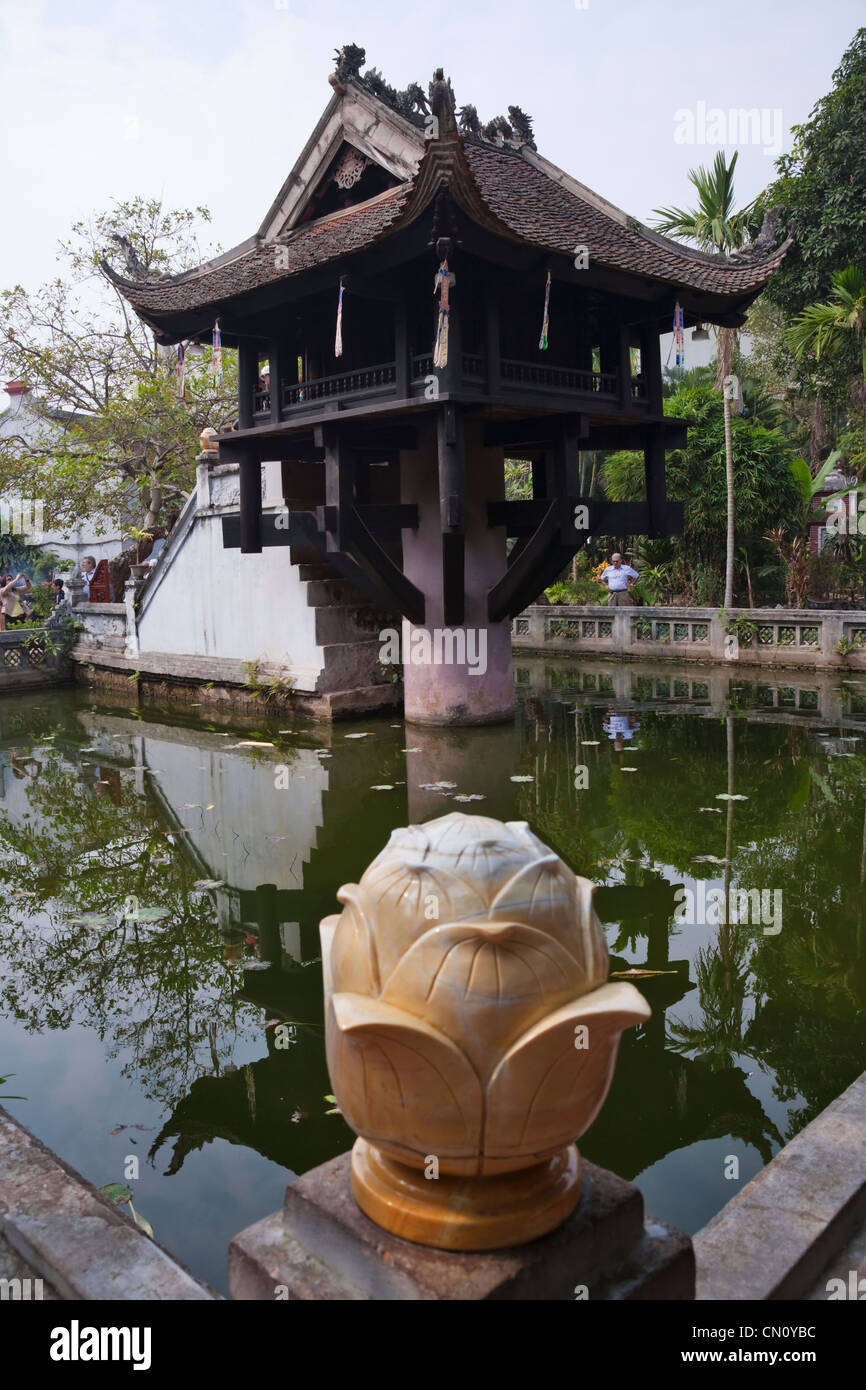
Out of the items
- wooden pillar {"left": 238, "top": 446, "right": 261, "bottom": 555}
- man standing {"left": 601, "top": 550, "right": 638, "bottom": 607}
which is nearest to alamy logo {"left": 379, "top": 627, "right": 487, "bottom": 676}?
wooden pillar {"left": 238, "top": 446, "right": 261, "bottom": 555}

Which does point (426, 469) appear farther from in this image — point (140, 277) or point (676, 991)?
point (676, 991)

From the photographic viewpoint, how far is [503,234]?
7.95 metres

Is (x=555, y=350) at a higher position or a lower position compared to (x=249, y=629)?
higher

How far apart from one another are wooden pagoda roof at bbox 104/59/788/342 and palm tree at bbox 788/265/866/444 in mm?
4228

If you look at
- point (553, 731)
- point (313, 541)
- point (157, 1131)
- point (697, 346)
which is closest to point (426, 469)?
point (313, 541)

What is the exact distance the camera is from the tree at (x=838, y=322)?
13789 mm

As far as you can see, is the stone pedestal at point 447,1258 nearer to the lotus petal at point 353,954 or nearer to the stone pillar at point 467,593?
the lotus petal at point 353,954

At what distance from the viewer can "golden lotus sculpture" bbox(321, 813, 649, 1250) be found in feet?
5.39

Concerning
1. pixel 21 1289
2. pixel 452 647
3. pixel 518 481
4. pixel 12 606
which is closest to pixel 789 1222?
pixel 21 1289

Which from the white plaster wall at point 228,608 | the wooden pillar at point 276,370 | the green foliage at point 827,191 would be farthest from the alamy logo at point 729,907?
the green foliage at point 827,191

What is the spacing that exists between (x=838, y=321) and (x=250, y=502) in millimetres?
8859

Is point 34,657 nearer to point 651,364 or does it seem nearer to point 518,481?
point 651,364
